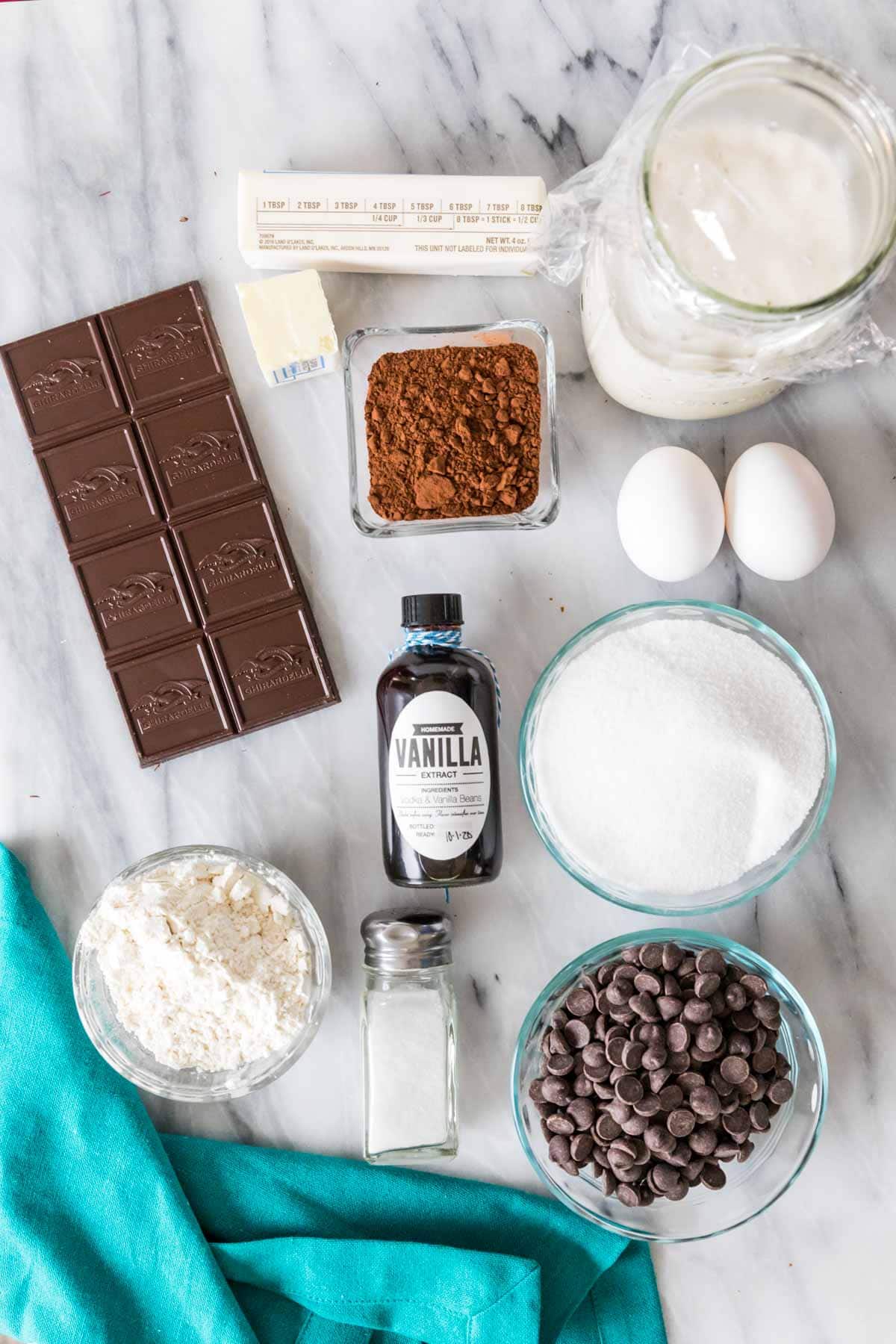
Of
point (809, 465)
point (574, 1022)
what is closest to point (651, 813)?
point (574, 1022)

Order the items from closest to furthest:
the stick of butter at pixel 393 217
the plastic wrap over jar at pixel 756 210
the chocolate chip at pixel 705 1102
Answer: the plastic wrap over jar at pixel 756 210
the chocolate chip at pixel 705 1102
the stick of butter at pixel 393 217

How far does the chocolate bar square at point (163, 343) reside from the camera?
45.8 inches

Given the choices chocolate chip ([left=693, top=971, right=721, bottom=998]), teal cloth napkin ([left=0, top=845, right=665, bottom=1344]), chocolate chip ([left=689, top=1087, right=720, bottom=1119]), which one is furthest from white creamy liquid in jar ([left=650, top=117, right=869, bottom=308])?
teal cloth napkin ([left=0, top=845, right=665, bottom=1344])

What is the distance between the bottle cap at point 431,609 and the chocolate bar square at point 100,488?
0.33 m

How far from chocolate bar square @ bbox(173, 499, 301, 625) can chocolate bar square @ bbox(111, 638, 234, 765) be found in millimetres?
58

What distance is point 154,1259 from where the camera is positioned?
1.15 metres

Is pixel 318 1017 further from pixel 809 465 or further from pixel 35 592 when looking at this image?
pixel 809 465

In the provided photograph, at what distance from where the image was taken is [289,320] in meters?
1.12

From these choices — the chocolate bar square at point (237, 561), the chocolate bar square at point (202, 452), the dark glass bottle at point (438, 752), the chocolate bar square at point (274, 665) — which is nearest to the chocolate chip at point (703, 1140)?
the dark glass bottle at point (438, 752)

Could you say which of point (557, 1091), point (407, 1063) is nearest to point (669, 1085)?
point (557, 1091)

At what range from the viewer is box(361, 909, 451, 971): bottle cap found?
3.48ft

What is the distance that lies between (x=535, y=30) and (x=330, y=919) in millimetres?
1071

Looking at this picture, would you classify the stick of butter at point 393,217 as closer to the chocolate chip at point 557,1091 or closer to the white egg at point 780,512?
the white egg at point 780,512

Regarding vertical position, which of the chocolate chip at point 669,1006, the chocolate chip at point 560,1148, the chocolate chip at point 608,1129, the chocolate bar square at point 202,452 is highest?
the chocolate bar square at point 202,452
